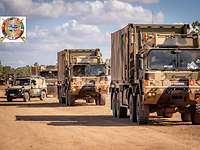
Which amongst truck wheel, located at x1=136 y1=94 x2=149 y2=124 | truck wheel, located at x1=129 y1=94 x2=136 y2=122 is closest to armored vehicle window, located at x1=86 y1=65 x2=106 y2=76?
truck wheel, located at x1=129 y1=94 x2=136 y2=122

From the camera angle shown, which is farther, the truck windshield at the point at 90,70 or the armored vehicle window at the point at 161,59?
the truck windshield at the point at 90,70

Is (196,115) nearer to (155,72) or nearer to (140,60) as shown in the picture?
(155,72)

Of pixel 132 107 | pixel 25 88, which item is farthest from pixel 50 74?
pixel 132 107

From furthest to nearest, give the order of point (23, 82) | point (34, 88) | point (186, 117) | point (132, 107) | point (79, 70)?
1. point (34, 88)
2. point (23, 82)
3. point (79, 70)
4. point (186, 117)
5. point (132, 107)

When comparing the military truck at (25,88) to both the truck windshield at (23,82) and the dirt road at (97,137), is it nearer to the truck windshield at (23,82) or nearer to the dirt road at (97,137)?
the truck windshield at (23,82)

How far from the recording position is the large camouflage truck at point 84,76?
1335 inches

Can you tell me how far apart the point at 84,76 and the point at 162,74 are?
1613cm

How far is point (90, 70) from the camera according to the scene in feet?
113

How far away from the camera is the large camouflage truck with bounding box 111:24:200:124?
18.3 m

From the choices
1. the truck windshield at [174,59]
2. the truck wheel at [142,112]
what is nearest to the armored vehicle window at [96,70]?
the truck wheel at [142,112]

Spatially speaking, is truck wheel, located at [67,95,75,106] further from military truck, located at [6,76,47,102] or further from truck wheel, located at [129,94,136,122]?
truck wheel, located at [129,94,136,122]

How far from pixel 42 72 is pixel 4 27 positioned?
17.5 ft

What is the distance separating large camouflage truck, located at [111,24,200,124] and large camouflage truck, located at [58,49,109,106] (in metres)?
12.7

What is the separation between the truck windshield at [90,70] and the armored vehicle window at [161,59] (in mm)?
15346
